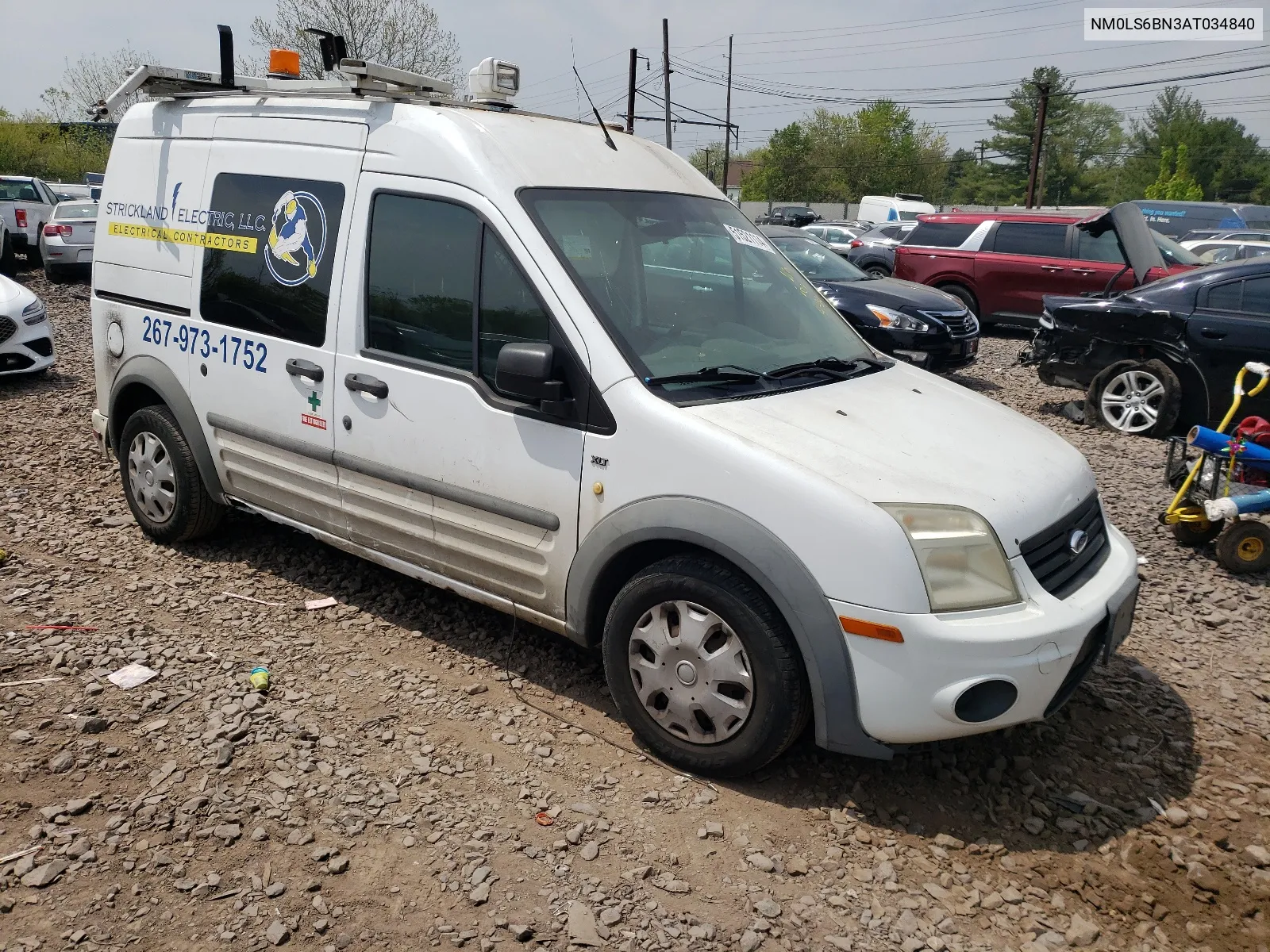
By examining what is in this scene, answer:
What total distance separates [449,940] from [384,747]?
1.02 metres

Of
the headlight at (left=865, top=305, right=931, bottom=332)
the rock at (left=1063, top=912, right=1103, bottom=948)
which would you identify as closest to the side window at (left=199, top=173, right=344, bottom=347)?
the rock at (left=1063, top=912, right=1103, bottom=948)

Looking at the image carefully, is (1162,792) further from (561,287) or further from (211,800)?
(211,800)

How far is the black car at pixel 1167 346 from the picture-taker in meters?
7.93

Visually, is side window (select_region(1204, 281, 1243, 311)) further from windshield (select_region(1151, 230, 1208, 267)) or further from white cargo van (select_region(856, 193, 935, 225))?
white cargo van (select_region(856, 193, 935, 225))

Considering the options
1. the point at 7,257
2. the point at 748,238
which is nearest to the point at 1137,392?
the point at 748,238

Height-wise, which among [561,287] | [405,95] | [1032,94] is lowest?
[561,287]

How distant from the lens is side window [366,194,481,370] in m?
3.85

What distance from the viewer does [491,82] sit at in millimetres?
4523

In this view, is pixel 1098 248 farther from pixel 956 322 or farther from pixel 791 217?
pixel 791 217

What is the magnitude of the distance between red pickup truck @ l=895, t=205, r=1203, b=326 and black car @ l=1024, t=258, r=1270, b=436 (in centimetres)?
452

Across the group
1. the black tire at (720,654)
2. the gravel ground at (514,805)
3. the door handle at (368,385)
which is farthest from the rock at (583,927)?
the door handle at (368,385)

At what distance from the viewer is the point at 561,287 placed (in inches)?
141

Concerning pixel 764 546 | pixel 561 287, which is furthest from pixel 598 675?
pixel 561 287

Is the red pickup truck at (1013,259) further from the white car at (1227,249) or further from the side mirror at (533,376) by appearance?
the side mirror at (533,376)
